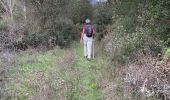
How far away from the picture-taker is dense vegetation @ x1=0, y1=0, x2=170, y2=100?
28.6 ft

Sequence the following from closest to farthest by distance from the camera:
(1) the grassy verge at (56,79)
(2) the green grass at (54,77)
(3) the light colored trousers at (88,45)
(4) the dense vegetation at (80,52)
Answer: (4) the dense vegetation at (80,52)
(1) the grassy verge at (56,79)
(2) the green grass at (54,77)
(3) the light colored trousers at (88,45)

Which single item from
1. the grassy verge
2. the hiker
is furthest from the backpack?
the grassy verge

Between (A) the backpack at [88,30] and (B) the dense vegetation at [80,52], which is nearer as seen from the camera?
(B) the dense vegetation at [80,52]

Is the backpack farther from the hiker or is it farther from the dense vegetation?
the dense vegetation

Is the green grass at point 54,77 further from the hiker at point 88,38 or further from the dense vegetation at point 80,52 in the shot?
the hiker at point 88,38

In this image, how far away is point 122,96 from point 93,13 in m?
Result: 15.5

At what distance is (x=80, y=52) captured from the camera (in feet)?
58.3

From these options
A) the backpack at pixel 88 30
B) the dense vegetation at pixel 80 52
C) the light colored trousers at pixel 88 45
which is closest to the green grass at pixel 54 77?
the dense vegetation at pixel 80 52

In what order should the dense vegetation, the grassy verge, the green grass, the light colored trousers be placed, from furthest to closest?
the light colored trousers, the green grass, the grassy verge, the dense vegetation

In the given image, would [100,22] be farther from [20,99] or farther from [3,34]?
[20,99]

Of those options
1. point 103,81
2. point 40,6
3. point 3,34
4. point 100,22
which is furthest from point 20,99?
point 100,22

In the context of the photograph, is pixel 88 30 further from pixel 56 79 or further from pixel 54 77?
pixel 56 79

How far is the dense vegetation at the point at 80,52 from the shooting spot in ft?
28.6

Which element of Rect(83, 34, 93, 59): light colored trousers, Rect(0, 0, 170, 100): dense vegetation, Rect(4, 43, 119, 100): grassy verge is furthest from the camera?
Rect(83, 34, 93, 59): light colored trousers
